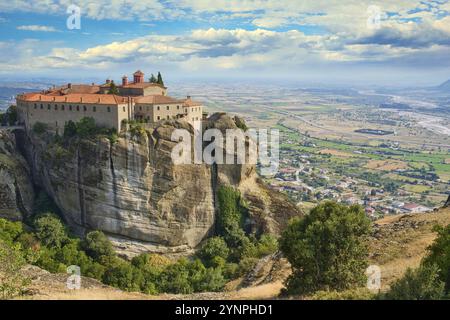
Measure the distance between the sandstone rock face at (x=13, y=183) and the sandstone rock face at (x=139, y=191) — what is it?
11.2ft

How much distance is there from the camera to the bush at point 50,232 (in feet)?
145

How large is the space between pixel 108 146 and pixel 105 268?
1310 centimetres

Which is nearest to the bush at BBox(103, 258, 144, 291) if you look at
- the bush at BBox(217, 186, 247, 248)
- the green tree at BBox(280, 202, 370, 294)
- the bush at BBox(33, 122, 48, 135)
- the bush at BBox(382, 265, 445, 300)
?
the bush at BBox(217, 186, 247, 248)

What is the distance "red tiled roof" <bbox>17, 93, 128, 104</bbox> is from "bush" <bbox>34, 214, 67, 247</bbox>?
43.6 feet

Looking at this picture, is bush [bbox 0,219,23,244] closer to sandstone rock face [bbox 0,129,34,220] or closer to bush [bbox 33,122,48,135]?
sandstone rock face [bbox 0,129,34,220]

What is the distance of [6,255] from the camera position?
2166 centimetres

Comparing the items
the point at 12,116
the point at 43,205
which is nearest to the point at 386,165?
the point at 12,116

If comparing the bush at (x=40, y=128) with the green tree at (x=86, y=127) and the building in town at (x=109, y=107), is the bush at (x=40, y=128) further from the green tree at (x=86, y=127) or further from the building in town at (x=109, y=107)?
the green tree at (x=86, y=127)

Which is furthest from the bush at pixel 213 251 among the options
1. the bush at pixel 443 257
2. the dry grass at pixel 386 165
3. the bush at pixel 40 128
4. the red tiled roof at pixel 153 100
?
the dry grass at pixel 386 165

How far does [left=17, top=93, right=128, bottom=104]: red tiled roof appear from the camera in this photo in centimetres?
4857

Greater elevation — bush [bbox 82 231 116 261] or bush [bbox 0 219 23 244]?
bush [bbox 0 219 23 244]

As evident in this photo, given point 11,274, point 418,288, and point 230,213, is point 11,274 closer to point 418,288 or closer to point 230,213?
point 418,288
